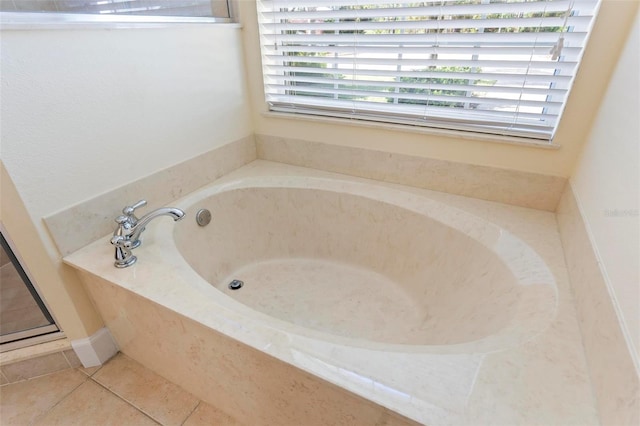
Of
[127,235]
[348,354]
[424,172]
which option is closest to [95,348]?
[127,235]

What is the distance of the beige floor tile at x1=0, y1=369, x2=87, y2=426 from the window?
1301 mm

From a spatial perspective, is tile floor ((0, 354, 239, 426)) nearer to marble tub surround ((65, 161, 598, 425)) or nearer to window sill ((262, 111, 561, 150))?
marble tub surround ((65, 161, 598, 425))

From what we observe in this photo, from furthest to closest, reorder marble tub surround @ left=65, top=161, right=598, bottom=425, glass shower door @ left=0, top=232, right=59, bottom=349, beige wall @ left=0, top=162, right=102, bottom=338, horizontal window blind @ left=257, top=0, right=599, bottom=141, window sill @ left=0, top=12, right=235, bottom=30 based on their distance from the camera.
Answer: glass shower door @ left=0, top=232, right=59, bottom=349 < horizontal window blind @ left=257, top=0, right=599, bottom=141 < beige wall @ left=0, top=162, right=102, bottom=338 < window sill @ left=0, top=12, right=235, bottom=30 < marble tub surround @ left=65, top=161, right=598, bottom=425

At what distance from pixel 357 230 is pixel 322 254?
0.83ft

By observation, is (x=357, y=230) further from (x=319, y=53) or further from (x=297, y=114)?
(x=319, y=53)

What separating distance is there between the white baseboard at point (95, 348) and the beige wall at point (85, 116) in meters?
0.03

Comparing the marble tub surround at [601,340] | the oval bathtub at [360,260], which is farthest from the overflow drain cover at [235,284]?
the marble tub surround at [601,340]

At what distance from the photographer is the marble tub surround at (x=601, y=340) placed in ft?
1.86

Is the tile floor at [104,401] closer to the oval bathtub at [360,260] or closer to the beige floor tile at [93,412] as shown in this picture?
the beige floor tile at [93,412]

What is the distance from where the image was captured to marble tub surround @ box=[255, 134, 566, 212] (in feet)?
4.35

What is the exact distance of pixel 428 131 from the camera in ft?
4.66

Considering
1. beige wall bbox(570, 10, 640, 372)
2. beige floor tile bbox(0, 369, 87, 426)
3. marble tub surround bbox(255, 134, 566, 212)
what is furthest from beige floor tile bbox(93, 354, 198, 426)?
beige wall bbox(570, 10, 640, 372)

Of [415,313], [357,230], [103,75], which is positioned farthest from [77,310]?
[415,313]

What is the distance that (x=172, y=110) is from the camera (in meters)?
1.41
